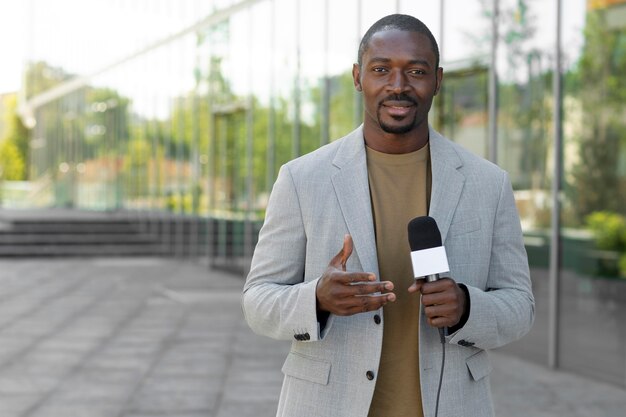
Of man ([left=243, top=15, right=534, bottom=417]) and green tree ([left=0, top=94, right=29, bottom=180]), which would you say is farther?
green tree ([left=0, top=94, right=29, bottom=180])

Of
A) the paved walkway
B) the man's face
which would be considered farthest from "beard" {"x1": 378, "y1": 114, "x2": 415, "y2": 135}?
the paved walkway

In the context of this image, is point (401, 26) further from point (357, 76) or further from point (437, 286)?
point (437, 286)

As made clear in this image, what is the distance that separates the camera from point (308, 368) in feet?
6.74

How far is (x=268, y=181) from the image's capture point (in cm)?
Answer: 1409

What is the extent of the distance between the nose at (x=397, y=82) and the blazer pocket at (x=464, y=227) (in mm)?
306

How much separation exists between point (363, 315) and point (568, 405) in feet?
15.3

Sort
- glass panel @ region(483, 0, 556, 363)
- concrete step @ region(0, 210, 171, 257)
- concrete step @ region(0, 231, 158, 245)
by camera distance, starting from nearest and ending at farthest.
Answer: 1. glass panel @ region(483, 0, 556, 363)
2. concrete step @ region(0, 210, 171, 257)
3. concrete step @ region(0, 231, 158, 245)

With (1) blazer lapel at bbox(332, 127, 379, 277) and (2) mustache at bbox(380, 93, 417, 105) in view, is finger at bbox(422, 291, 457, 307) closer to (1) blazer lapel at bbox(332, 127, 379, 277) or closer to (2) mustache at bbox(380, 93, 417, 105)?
(1) blazer lapel at bbox(332, 127, 379, 277)

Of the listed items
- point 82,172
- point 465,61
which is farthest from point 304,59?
point 82,172

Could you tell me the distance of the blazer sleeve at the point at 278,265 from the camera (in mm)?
1996

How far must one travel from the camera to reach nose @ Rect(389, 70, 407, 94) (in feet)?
6.36

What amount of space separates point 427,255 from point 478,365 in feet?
1.34

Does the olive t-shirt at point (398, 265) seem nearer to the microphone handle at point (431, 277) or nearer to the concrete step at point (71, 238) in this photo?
the microphone handle at point (431, 277)

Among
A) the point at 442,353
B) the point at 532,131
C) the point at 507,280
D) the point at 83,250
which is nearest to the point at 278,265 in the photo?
the point at 442,353
